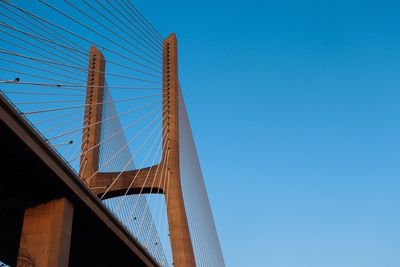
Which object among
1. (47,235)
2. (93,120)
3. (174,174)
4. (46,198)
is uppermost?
(93,120)

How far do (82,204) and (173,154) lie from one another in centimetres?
836

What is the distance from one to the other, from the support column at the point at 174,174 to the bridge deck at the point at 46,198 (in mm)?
1405

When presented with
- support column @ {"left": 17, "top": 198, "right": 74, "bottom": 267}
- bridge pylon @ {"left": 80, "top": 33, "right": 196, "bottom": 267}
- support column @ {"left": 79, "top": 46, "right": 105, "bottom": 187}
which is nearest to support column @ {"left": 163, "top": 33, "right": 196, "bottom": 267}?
bridge pylon @ {"left": 80, "top": 33, "right": 196, "bottom": 267}

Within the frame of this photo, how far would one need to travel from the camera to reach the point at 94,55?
31.1 meters

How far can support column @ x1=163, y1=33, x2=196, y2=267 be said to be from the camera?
24484 mm

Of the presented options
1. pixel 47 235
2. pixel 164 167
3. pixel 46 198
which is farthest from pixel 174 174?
pixel 47 235

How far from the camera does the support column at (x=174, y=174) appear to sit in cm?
2448

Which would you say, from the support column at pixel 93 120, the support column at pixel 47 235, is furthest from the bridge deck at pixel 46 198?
the support column at pixel 93 120

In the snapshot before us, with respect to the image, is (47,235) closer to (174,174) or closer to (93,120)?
(174,174)

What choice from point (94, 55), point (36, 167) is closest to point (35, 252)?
point (36, 167)

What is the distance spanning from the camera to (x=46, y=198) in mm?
19000

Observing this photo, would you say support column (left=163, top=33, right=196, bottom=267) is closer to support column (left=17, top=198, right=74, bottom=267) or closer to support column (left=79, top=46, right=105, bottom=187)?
support column (left=79, top=46, right=105, bottom=187)

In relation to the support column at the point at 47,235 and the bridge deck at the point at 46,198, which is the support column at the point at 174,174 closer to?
the bridge deck at the point at 46,198

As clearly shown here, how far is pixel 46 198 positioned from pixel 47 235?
119cm
